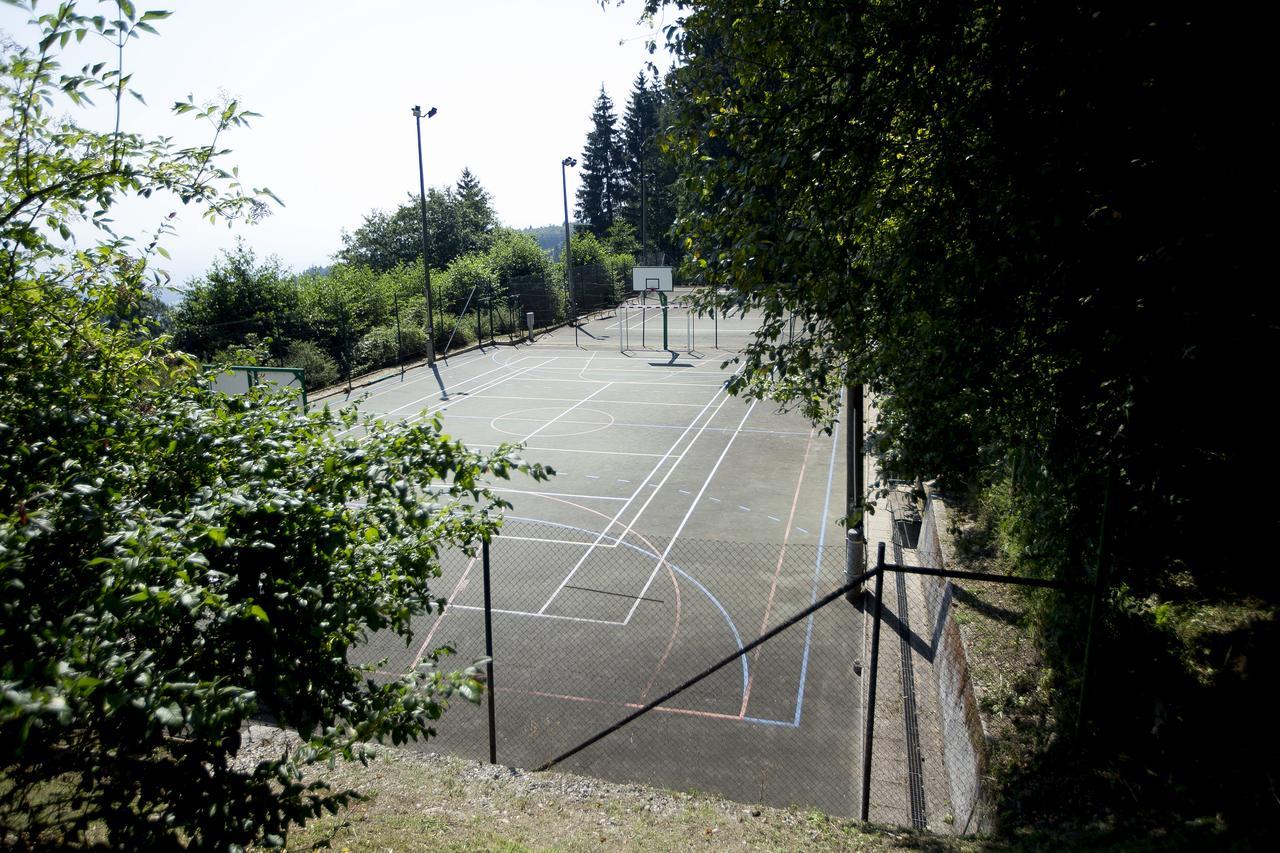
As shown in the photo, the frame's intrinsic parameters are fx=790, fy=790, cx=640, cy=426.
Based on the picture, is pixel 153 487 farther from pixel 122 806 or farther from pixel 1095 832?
pixel 1095 832

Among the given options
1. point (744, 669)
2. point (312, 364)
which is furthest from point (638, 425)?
point (312, 364)

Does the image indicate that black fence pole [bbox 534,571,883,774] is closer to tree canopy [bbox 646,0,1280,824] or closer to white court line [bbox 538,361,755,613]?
tree canopy [bbox 646,0,1280,824]

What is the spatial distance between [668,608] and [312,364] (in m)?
23.4

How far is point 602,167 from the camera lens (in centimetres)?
8794

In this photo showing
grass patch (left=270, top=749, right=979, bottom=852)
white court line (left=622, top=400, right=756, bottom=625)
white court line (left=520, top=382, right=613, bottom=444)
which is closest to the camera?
grass patch (left=270, top=749, right=979, bottom=852)

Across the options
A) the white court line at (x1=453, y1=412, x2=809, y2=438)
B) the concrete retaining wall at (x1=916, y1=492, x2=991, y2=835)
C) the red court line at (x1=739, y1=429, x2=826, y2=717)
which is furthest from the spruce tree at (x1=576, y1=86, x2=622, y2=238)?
the concrete retaining wall at (x1=916, y1=492, x2=991, y2=835)

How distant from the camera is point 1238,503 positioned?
645 centimetres

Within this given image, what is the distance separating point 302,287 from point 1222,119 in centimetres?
3478

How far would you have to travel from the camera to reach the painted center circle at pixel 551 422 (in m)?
23.2

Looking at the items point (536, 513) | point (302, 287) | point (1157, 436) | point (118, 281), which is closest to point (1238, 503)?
point (1157, 436)

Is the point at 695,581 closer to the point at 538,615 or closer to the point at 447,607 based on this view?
the point at 538,615

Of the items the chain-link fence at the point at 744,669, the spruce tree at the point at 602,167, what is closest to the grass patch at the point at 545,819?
the chain-link fence at the point at 744,669

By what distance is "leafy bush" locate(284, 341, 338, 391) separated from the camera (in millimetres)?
30594

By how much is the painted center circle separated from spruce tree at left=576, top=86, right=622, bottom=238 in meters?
65.1
